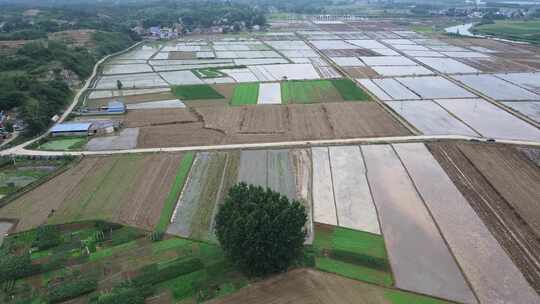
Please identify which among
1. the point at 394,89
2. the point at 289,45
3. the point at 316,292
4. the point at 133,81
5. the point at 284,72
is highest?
the point at 289,45

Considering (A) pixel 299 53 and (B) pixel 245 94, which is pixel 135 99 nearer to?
(B) pixel 245 94

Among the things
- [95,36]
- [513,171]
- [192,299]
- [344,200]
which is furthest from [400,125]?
[95,36]

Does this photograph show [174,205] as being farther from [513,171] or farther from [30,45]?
[30,45]

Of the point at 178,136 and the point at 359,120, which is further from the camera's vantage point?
the point at 359,120

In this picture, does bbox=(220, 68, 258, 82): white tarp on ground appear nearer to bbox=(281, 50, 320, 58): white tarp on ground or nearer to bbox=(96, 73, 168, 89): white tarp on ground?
bbox=(96, 73, 168, 89): white tarp on ground

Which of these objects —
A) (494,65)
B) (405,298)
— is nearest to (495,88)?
(494,65)

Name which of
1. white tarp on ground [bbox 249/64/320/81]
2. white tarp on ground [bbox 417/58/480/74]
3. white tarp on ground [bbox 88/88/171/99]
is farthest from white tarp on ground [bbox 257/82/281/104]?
white tarp on ground [bbox 417/58/480/74]

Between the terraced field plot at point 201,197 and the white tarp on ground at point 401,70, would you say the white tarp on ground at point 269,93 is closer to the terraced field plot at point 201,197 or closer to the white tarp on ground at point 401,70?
→ the terraced field plot at point 201,197

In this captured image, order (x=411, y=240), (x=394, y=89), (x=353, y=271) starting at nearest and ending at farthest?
1. (x=353, y=271)
2. (x=411, y=240)
3. (x=394, y=89)
